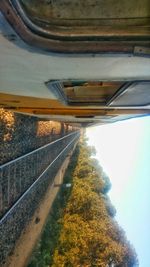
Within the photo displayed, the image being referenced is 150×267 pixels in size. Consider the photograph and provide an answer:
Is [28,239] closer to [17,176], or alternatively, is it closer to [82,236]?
[17,176]

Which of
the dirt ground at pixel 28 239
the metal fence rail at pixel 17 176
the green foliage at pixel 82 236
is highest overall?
the metal fence rail at pixel 17 176

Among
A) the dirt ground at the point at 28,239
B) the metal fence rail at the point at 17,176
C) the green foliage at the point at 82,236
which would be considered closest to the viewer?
the metal fence rail at the point at 17,176

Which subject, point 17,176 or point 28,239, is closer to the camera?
point 17,176

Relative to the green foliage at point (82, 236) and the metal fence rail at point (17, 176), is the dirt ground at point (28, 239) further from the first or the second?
the metal fence rail at point (17, 176)

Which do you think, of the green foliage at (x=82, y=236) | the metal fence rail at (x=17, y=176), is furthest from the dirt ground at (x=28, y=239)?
the metal fence rail at (x=17, y=176)

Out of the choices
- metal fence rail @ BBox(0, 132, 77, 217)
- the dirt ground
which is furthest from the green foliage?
metal fence rail @ BBox(0, 132, 77, 217)

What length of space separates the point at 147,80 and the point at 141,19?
136 centimetres

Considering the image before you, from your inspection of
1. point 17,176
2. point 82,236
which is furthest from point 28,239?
point 82,236

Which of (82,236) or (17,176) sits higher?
(17,176)

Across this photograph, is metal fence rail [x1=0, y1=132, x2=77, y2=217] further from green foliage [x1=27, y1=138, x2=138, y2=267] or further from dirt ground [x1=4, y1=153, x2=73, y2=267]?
green foliage [x1=27, y1=138, x2=138, y2=267]

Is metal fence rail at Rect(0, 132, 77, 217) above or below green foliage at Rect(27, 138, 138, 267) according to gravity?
above

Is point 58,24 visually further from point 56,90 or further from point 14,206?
point 14,206

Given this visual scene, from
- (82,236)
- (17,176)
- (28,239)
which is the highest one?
(17,176)

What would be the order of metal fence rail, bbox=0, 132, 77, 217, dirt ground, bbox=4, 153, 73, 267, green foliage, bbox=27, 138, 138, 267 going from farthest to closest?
green foliage, bbox=27, 138, 138, 267 → dirt ground, bbox=4, 153, 73, 267 → metal fence rail, bbox=0, 132, 77, 217
